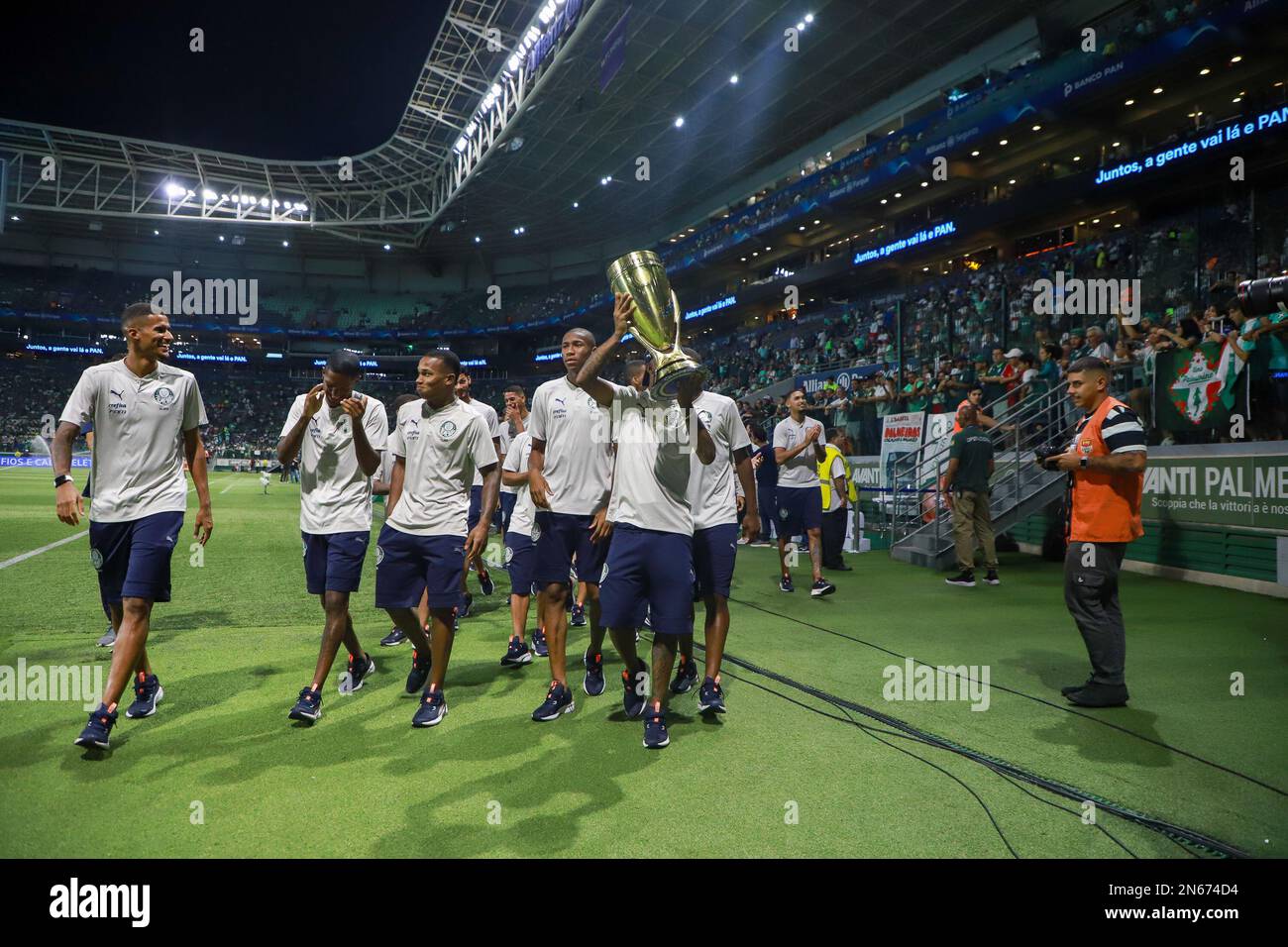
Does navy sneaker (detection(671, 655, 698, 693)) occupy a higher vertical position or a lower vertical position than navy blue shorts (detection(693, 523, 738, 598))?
lower

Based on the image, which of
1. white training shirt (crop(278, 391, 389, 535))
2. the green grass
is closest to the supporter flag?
the green grass

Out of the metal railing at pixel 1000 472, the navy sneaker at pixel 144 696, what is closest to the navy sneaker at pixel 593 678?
the navy sneaker at pixel 144 696

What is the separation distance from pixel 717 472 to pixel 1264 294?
3379mm

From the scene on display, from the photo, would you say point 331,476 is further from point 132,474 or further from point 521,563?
point 521,563

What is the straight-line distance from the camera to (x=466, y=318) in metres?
50.4

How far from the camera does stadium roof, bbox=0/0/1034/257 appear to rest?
21781 millimetres

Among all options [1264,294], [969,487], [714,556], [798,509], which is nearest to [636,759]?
[714,556]

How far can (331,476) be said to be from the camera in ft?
14.4

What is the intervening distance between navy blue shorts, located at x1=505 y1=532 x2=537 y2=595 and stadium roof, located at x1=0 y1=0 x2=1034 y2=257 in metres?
18.6

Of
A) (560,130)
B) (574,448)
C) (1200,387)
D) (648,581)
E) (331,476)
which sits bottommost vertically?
(648,581)

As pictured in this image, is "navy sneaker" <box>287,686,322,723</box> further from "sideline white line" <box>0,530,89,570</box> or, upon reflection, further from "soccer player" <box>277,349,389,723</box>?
"sideline white line" <box>0,530,89,570</box>

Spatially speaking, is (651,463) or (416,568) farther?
(416,568)

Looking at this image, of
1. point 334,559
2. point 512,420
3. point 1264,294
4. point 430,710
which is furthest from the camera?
point 512,420

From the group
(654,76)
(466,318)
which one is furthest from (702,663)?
(466,318)
